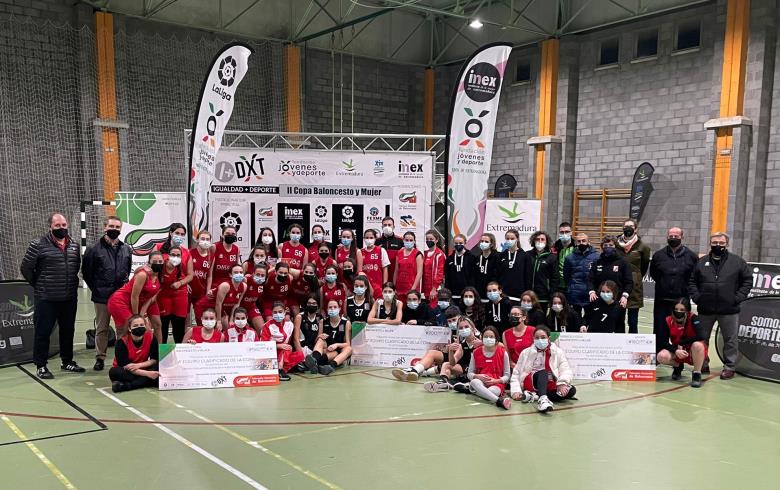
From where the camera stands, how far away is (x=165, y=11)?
18.8 m

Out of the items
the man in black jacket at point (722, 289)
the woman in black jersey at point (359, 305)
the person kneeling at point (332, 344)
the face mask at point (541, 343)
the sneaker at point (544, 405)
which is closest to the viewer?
the sneaker at point (544, 405)

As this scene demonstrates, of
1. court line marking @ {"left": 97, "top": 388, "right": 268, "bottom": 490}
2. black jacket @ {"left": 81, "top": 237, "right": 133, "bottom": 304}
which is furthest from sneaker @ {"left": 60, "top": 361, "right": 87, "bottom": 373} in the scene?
court line marking @ {"left": 97, "top": 388, "right": 268, "bottom": 490}

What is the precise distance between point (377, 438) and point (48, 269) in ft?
15.9

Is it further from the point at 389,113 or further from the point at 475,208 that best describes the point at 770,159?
the point at 389,113

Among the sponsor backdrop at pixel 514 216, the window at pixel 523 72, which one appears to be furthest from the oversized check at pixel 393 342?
the window at pixel 523 72

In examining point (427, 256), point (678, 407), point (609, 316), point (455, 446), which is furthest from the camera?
point (427, 256)

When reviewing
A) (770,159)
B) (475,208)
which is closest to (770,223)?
(770,159)

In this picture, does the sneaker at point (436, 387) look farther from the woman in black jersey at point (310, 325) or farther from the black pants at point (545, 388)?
the woman in black jersey at point (310, 325)

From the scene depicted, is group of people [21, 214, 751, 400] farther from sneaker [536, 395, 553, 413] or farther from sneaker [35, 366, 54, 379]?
sneaker [536, 395, 553, 413]

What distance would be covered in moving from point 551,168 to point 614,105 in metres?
2.71

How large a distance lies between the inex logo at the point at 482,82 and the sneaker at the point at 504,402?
558cm

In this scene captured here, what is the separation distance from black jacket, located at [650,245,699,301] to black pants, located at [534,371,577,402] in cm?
248

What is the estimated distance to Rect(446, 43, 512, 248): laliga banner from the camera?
34.1ft

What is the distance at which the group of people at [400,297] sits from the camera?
7.46 m
